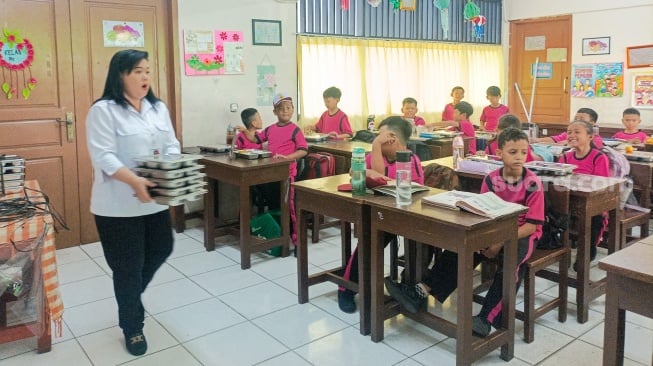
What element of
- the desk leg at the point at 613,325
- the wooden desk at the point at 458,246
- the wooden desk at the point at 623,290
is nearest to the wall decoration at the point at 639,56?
the wooden desk at the point at 458,246

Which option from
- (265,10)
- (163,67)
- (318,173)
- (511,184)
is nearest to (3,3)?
(163,67)

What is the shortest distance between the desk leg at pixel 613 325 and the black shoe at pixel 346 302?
57.4 inches

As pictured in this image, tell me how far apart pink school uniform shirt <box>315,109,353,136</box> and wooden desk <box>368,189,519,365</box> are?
2796mm

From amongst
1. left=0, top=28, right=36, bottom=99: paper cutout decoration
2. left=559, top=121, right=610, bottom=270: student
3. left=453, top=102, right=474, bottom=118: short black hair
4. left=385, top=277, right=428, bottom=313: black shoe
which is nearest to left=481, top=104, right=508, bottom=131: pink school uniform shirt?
left=453, top=102, right=474, bottom=118: short black hair

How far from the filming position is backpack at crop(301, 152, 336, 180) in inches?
178

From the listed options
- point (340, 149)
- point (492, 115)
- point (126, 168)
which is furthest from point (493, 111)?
point (126, 168)

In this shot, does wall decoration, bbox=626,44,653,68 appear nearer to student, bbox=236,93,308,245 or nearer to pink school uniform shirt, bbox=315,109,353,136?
pink school uniform shirt, bbox=315,109,353,136

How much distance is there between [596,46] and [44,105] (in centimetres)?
625

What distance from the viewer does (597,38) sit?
691cm

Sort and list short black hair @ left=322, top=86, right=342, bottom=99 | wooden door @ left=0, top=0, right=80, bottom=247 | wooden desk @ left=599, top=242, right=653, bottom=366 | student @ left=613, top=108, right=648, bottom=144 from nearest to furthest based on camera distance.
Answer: wooden desk @ left=599, top=242, right=653, bottom=366, wooden door @ left=0, top=0, right=80, bottom=247, student @ left=613, top=108, right=648, bottom=144, short black hair @ left=322, top=86, right=342, bottom=99

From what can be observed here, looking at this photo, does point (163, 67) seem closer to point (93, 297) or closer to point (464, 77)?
point (93, 297)

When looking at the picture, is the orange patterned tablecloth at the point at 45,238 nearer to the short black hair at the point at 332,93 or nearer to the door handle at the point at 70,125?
the door handle at the point at 70,125

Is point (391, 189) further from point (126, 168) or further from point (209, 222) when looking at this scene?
point (209, 222)

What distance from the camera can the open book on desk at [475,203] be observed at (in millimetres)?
2264
